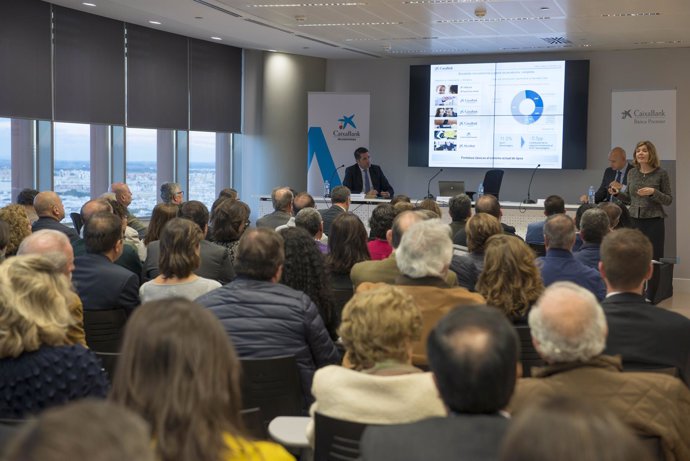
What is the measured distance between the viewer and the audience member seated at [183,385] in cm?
164

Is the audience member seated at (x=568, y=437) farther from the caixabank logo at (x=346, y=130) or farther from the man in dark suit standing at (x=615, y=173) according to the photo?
the caixabank logo at (x=346, y=130)

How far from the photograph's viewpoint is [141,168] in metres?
12.4

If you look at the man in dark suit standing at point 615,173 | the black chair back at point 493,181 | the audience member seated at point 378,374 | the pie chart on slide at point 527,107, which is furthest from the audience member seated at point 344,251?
the pie chart on slide at point 527,107

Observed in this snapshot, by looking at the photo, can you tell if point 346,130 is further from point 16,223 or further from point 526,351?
point 526,351

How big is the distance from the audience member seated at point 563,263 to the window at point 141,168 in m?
8.24

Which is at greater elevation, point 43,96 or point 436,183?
point 43,96

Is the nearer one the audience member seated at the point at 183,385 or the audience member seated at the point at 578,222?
the audience member seated at the point at 183,385

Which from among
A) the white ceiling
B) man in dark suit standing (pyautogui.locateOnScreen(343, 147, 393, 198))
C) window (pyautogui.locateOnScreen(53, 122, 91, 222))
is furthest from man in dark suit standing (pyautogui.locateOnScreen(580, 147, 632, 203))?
window (pyautogui.locateOnScreen(53, 122, 91, 222))

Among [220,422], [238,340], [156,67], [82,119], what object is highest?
[156,67]

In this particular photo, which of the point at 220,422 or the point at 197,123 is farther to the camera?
the point at 197,123

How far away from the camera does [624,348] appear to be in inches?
127

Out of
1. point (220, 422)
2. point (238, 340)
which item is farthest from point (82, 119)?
point (220, 422)

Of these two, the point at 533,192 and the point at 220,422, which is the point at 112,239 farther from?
the point at 533,192

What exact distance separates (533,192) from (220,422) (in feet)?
A: 41.6
